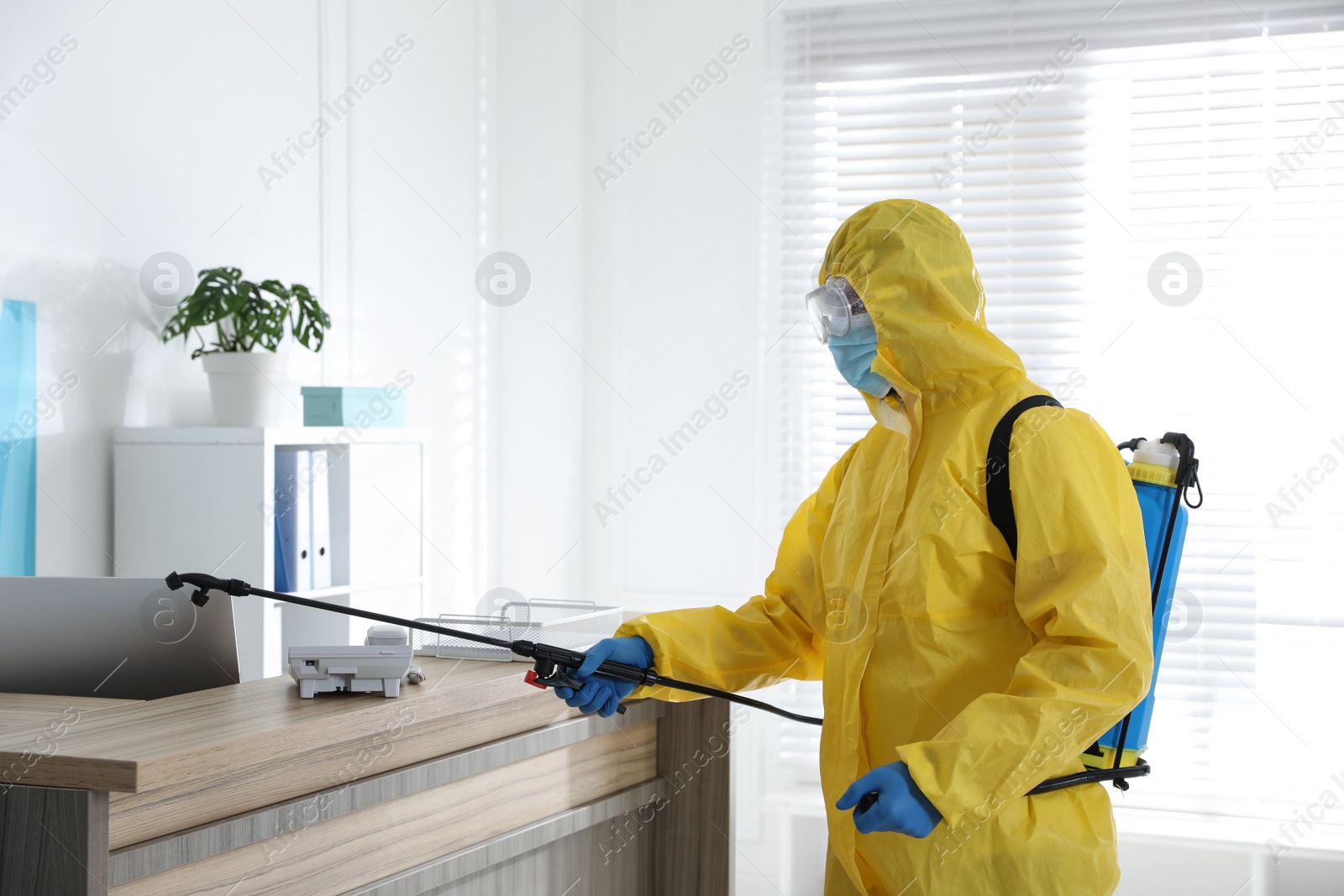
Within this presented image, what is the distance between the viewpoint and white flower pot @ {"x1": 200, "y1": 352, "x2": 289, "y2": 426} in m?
2.36

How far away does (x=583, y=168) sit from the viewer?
365 centimetres

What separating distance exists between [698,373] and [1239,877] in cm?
216

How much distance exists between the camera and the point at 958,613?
4.21 ft

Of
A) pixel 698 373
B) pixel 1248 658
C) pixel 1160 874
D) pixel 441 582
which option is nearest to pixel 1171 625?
pixel 1248 658

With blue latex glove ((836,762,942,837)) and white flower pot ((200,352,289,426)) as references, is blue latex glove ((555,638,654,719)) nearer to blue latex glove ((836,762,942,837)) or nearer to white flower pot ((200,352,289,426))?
blue latex glove ((836,762,942,837))

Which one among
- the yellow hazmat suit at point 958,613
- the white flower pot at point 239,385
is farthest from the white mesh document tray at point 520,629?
the white flower pot at point 239,385

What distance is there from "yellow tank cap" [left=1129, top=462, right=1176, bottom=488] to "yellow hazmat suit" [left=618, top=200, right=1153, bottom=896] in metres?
0.08

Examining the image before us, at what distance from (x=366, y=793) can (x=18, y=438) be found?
1.23m

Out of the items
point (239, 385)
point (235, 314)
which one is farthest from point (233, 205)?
point (239, 385)

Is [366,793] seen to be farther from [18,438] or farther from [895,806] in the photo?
[18,438]

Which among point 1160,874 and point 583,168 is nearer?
point 1160,874

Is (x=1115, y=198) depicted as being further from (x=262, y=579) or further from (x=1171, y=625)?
(x=262, y=579)

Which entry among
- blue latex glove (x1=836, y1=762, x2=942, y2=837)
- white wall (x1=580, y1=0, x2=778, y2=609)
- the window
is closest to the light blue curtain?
blue latex glove (x1=836, y1=762, x2=942, y2=837)

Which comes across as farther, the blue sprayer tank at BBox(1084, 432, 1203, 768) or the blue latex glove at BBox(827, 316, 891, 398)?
the blue latex glove at BBox(827, 316, 891, 398)
